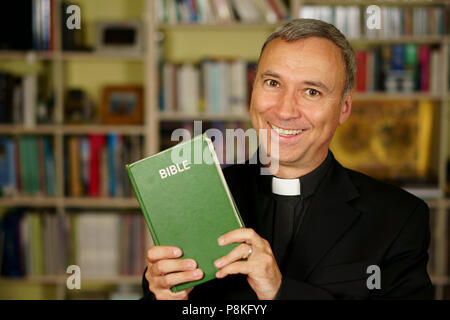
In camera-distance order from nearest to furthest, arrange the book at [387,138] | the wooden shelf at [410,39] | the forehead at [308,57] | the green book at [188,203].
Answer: the green book at [188,203]
the forehead at [308,57]
the wooden shelf at [410,39]
the book at [387,138]

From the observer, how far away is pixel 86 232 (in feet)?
9.31

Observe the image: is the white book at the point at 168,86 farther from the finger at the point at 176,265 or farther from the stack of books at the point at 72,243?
the finger at the point at 176,265

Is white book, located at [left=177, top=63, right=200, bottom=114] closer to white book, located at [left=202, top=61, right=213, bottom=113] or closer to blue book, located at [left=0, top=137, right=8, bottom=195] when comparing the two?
white book, located at [left=202, top=61, right=213, bottom=113]

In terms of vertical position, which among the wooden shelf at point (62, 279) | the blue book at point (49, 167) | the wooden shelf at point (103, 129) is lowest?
the wooden shelf at point (62, 279)

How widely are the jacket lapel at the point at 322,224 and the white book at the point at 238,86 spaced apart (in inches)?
61.8

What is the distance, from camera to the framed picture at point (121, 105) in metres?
2.82

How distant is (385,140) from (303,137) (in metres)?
2.08

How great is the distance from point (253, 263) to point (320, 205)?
14.5 inches

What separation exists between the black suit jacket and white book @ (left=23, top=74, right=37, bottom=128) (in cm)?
187

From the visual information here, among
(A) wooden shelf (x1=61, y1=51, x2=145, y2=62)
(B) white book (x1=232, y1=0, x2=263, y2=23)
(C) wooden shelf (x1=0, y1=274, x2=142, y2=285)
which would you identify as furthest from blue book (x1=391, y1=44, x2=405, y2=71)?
(C) wooden shelf (x1=0, y1=274, x2=142, y2=285)

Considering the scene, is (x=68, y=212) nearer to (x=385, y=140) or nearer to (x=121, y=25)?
(x=121, y=25)

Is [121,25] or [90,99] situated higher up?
[121,25]

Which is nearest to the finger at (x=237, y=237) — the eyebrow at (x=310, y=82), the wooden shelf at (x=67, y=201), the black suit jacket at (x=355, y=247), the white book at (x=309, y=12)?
the black suit jacket at (x=355, y=247)
